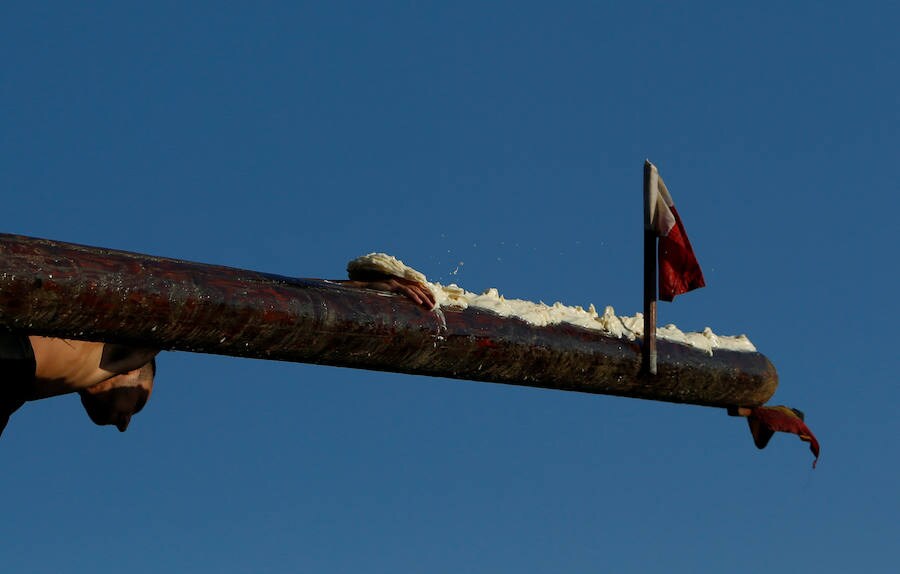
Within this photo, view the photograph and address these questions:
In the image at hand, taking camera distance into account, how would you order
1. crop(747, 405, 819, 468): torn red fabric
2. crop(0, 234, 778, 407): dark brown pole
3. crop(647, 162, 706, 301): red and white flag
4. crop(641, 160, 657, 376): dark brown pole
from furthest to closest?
crop(747, 405, 819, 468): torn red fabric < crop(647, 162, 706, 301): red and white flag < crop(641, 160, 657, 376): dark brown pole < crop(0, 234, 778, 407): dark brown pole

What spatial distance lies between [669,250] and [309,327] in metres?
2.93

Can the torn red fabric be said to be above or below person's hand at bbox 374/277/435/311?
below

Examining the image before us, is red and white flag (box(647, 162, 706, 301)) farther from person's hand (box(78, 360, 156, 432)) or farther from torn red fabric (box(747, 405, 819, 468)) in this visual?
person's hand (box(78, 360, 156, 432))

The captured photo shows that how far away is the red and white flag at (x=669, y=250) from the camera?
952 centimetres

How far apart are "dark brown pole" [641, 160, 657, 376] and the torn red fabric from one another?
1268 mm

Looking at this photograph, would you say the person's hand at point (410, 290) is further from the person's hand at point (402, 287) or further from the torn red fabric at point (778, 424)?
the torn red fabric at point (778, 424)

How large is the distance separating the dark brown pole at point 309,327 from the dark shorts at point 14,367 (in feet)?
1.85

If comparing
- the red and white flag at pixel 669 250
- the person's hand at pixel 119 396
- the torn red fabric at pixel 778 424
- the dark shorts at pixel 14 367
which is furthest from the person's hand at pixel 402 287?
the torn red fabric at pixel 778 424

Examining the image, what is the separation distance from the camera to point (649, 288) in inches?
373

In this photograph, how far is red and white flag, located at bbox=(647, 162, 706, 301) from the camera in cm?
952

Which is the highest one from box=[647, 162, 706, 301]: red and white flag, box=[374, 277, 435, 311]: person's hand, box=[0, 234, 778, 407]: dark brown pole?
box=[647, 162, 706, 301]: red and white flag

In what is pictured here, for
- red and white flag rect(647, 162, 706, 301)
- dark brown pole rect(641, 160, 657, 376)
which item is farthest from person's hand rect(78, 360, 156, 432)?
red and white flag rect(647, 162, 706, 301)

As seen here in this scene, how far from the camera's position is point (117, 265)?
22.2 ft

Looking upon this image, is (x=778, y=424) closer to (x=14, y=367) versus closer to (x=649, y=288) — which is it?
(x=649, y=288)
